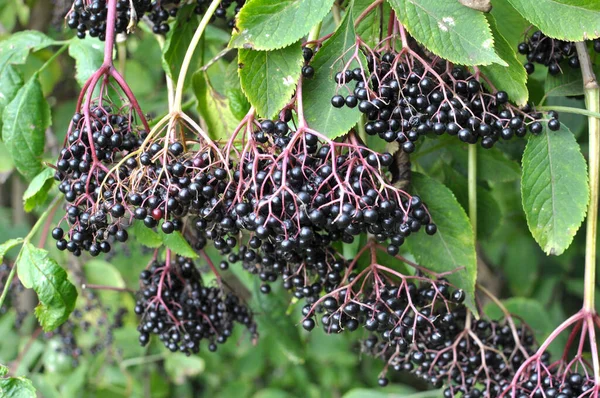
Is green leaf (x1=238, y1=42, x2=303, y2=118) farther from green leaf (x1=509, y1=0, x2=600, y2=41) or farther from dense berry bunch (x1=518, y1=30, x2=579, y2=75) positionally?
dense berry bunch (x1=518, y1=30, x2=579, y2=75)

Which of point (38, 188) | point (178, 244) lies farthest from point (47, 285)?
point (178, 244)

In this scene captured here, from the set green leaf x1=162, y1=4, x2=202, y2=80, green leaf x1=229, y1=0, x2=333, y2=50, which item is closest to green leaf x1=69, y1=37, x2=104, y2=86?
green leaf x1=162, y1=4, x2=202, y2=80

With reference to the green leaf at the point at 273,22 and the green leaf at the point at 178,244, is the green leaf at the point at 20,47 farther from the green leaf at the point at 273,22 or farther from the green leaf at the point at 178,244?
the green leaf at the point at 273,22

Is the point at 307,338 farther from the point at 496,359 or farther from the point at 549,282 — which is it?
the point at 496,359

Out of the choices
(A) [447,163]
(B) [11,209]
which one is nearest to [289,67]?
(A) [447,163]

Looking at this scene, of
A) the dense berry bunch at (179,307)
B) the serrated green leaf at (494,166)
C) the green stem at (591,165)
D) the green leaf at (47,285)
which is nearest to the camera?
the green stem at (591,165)

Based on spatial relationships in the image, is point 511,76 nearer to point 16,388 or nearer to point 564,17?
point 564,17

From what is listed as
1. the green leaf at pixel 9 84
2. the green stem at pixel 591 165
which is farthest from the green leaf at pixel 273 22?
the green leaf at pixel 9 84
